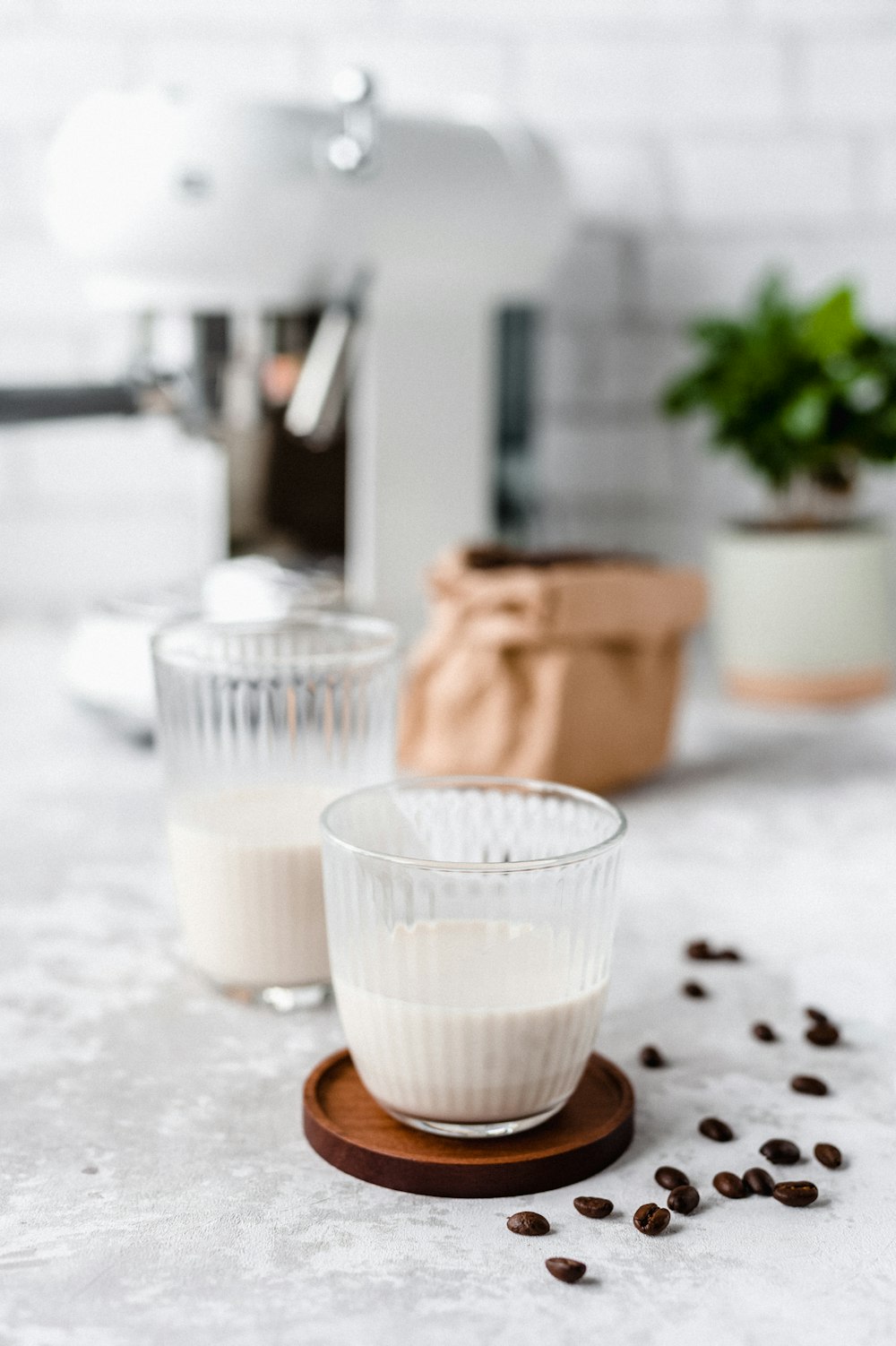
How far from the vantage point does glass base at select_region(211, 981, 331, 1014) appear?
0.66 metres

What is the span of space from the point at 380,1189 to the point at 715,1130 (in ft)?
0.41

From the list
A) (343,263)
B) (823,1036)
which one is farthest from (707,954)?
(343,263)

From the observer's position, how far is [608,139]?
147cm

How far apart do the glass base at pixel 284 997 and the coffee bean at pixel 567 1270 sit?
0.75 feet

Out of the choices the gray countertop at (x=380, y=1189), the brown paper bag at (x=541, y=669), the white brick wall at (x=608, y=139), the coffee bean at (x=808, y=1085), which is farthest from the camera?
the white brick wall at (x=608, y=139)

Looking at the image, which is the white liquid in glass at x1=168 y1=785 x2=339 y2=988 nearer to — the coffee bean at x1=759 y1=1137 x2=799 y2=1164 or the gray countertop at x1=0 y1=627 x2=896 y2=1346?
the gray countertop at x1=0 y1=627 x2=896 y2=1346

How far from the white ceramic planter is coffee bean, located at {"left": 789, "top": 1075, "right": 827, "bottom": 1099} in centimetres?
69

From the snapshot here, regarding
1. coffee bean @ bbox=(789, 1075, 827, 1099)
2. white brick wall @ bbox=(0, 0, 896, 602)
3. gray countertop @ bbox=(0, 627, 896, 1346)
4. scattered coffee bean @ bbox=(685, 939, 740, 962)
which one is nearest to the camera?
gray countertop @ bbox=(0, 627, 896, 1346)

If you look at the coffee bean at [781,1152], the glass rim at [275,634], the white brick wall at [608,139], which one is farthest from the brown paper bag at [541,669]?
the white brick wall at [608,139]

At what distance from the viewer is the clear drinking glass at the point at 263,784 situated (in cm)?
65

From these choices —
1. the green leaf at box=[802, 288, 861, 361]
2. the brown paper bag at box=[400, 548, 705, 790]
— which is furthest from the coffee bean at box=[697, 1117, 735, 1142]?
the green leaf at box=[802, 288, 861, 361]

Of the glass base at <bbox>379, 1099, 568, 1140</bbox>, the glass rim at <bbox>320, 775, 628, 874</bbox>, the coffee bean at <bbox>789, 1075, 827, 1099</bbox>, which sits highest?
the glass rim at <bbox>320, 775, 628, 874</bbox>

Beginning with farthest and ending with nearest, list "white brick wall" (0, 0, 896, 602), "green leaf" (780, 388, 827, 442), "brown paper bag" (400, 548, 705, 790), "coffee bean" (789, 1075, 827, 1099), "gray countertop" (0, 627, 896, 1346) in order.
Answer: "white brick wall" (0, 0, 896, 602) → "green leaf" (780, 388, 827, 442) → "brown paper bag" (400, 548, 705, 790) → "coffee bean" (789, 1075, 827, 1099) → "gray countertop" (0, 627, 896, 1346)

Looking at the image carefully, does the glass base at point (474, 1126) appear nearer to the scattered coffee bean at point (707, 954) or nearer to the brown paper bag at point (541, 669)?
the scattered coffee bean at point (707, 954)
